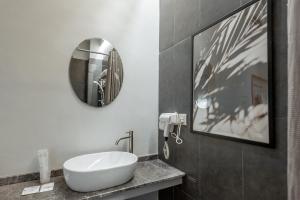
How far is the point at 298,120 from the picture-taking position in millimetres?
621

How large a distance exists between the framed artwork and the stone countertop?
44 centimetres

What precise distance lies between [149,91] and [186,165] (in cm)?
77

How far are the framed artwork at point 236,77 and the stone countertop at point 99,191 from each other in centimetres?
44

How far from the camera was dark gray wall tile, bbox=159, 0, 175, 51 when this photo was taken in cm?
168

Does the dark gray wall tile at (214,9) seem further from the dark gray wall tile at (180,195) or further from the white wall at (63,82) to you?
the dark gray wall tile at (180,195)

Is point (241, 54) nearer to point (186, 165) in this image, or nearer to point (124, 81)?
point (186, 165)

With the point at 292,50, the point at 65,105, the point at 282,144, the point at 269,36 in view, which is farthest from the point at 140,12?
the point at 282,144

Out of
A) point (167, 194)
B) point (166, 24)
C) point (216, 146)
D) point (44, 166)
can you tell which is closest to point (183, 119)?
point (216, 146)

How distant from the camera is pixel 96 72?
5.13 feet

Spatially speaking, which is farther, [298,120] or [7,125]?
[7,125]

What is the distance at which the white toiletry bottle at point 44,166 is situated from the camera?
1257mm

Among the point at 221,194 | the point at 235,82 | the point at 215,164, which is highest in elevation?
the point at 235,82

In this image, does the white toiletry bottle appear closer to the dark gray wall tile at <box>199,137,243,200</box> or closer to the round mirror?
the round mirror

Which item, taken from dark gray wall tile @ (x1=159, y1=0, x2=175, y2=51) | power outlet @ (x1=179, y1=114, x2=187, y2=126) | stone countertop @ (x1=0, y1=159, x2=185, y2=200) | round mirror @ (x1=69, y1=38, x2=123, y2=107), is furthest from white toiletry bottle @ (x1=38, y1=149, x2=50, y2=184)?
dark gray wall tile @ (x1=159, y1=0, x2=175, y2=51)
